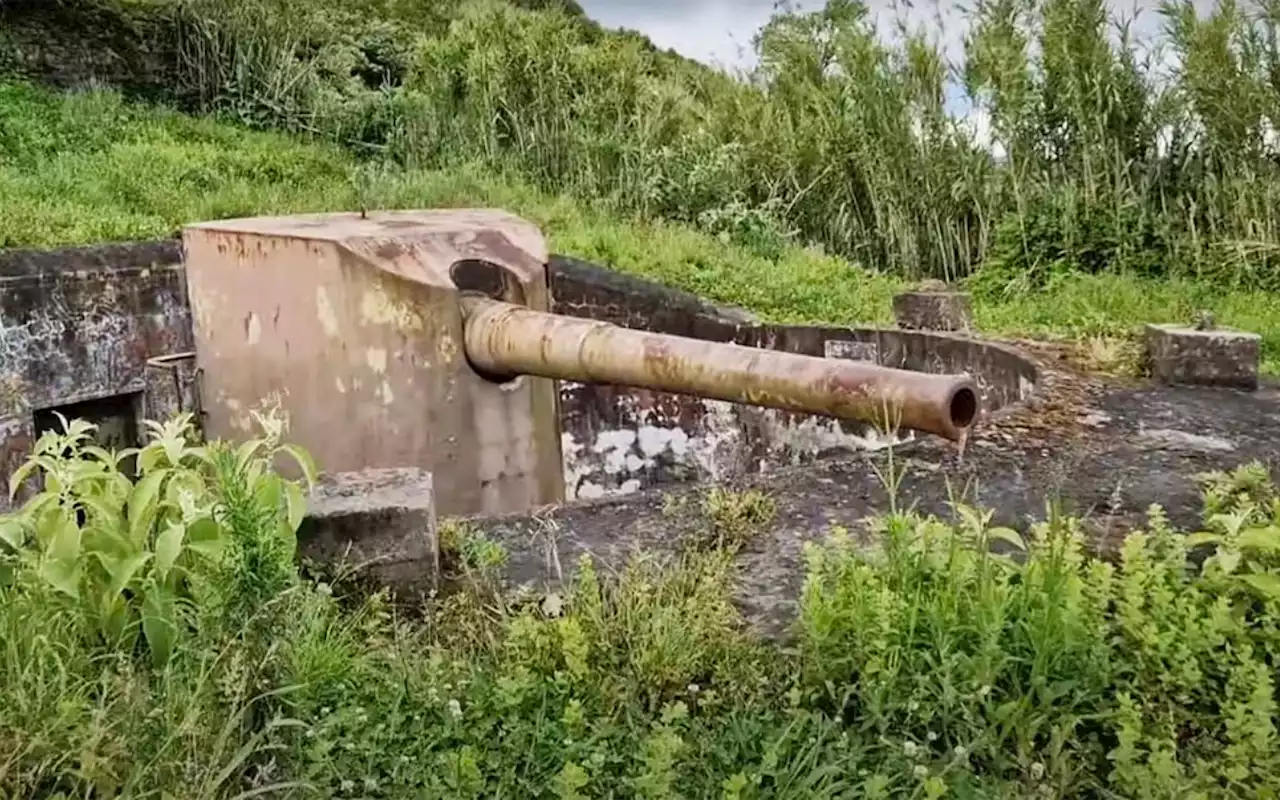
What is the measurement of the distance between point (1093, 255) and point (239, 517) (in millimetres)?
7721

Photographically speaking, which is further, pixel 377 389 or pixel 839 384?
pixel 377 389

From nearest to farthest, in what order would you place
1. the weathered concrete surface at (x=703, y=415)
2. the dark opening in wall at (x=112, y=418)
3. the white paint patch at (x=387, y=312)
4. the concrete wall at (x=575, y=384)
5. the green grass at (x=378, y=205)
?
the white paint patch at (x=387, y=312)
the weathered concrete surface at (x=703, y=415)
the concrete wall at (x=575, y=384)
the dark opening in wall at (x=112, y=418)
the green grass at (x=378, y=205)

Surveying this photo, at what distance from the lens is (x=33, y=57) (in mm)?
12883

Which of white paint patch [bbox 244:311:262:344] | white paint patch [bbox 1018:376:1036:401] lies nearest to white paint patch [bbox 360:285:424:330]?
white paint patch [bbox 244:311:262:344]

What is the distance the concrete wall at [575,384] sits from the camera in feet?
19.4

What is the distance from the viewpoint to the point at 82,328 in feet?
22.2

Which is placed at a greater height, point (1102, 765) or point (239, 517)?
point (239, 517)

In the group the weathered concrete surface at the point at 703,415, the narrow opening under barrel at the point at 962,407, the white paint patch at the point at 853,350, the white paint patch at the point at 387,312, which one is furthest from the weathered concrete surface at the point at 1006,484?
the white paint patch at the point at 853,350

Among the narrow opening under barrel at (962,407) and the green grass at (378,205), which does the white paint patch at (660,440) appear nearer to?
the green grass at (378,205)

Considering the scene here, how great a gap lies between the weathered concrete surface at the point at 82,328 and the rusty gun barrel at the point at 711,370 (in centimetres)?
342

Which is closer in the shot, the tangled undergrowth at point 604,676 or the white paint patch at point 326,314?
the tangled undergrowth at point 604,676

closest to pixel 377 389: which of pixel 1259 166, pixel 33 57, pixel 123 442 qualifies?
pixel 123 442

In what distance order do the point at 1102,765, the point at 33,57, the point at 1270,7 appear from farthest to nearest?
the point at 33,57, the point at 1270,7, the point at 1102,765

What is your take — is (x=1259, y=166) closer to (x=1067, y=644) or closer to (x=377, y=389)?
(x=377, y=389)
